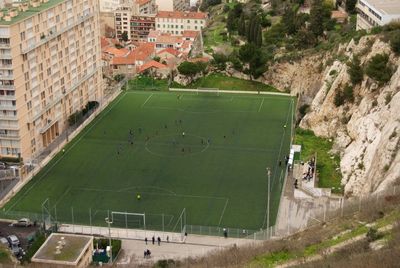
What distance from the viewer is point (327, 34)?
76.8 meters

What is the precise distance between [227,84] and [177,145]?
61.9ft

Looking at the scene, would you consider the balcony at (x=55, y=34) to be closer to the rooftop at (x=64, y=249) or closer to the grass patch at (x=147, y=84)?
the grass patch at (x=147, y=84)

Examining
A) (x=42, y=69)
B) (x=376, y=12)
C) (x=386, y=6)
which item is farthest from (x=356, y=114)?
(x=42, y=69)

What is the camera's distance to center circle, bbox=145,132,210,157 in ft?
180

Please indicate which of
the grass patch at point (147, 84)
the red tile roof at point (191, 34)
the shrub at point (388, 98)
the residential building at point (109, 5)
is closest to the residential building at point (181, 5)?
the residential building at point (109, 5)

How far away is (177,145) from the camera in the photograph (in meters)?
56.4

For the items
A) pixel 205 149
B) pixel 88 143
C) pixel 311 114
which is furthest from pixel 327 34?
pixel 88 143

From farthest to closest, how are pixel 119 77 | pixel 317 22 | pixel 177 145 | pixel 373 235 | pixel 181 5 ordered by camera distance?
pixel 181 5 → pixel 119 77 → pixel 317 22 → pixel 177 145 → pixel 373 235

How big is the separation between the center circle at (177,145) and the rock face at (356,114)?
9.93 metres

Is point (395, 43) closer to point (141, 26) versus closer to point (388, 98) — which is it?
point (388, 98)

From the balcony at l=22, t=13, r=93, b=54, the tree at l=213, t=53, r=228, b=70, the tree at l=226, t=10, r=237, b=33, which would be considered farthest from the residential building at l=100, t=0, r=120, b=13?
the balcony at l=22, t=13, r=93, b=54

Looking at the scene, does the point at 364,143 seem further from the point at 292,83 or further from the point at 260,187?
the point at 292,83

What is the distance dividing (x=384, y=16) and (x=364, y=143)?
771 inches

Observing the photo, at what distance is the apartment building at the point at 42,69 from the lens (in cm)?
5125
